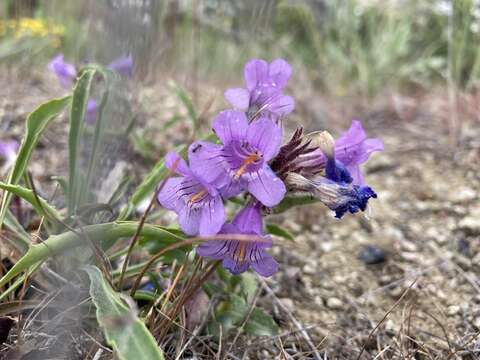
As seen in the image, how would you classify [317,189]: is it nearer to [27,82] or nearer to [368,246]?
[368,246]

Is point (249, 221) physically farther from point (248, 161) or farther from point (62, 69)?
point (62, 69)

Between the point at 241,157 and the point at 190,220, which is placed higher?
the point at 241,157

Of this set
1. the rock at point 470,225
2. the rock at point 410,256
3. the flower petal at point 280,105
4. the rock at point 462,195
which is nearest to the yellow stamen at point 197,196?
the flower petal at point 280,105

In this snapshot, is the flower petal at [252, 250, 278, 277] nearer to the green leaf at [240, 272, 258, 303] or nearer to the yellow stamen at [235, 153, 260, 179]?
the yellow stamen at [235, 153, 260, 179]

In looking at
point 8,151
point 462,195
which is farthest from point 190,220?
point 462,195

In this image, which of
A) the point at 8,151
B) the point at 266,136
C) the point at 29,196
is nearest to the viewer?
the point at 266,136
